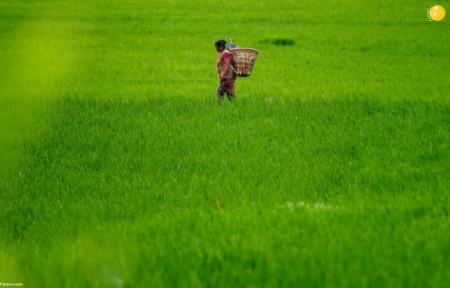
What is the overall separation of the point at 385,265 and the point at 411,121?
Result: 16.1 feet

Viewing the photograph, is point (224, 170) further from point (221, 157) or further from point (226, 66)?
point (226, 66)

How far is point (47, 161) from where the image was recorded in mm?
6281

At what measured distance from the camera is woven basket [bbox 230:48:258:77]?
8375 mm

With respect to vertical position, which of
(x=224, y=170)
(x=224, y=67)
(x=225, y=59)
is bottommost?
(x=224, y=170)

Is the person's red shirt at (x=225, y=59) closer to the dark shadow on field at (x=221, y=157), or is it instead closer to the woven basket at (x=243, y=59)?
the woven basket at (x=243, y=59)

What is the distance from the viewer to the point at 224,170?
5.84m

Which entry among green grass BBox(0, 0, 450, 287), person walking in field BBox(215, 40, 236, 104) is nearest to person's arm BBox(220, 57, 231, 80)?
person walking in field BBox(215, 40, 236, 104)

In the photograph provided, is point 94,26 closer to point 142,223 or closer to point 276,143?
point 276,143

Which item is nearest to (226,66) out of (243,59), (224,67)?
(224,67)

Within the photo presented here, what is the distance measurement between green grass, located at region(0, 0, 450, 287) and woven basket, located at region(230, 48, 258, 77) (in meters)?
0.51

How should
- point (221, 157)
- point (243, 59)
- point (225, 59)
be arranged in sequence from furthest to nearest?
point (225, 59)
point (243, 59)
point (221, 157)

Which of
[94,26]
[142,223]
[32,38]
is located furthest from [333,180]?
[94,26]

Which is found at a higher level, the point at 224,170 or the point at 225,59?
the point at 225,59

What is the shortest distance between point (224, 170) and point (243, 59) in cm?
291
